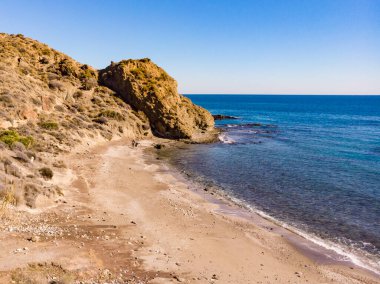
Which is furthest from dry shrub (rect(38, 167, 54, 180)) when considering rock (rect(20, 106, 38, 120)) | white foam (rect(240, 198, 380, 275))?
rock (rect(20, 106, 38, 120))

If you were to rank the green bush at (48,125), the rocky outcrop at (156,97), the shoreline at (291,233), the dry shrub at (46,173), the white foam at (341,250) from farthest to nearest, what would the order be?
1. the rocky outcrop at (156,97)
2. the green bush at (48,125)
3. the dry shrub at (46,173)
4. the shoreline at (291,233)
5. the white foam at (341,250)

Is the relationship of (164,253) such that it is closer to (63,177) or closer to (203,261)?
(203,261)

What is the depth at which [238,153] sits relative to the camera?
158ft

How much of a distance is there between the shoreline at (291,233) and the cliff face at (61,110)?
12.6 meters

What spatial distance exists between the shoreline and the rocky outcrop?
94.5 feet

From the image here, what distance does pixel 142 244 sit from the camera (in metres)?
16.8

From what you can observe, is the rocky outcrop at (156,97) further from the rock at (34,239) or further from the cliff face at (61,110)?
the rock at (34,239)

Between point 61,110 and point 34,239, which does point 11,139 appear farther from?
point 61,110

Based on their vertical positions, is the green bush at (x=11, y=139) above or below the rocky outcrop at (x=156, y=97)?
below

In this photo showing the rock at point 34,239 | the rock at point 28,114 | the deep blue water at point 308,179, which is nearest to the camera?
the rock at point 34,239

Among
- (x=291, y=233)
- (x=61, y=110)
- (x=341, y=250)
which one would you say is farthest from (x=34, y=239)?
(x=61, y=110)

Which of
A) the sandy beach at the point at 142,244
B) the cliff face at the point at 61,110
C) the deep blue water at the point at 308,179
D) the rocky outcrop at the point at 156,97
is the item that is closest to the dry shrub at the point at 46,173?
the cliff face at the point at 61,110

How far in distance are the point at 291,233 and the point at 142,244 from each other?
10.2 metres

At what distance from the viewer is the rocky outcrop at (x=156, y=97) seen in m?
58.3
